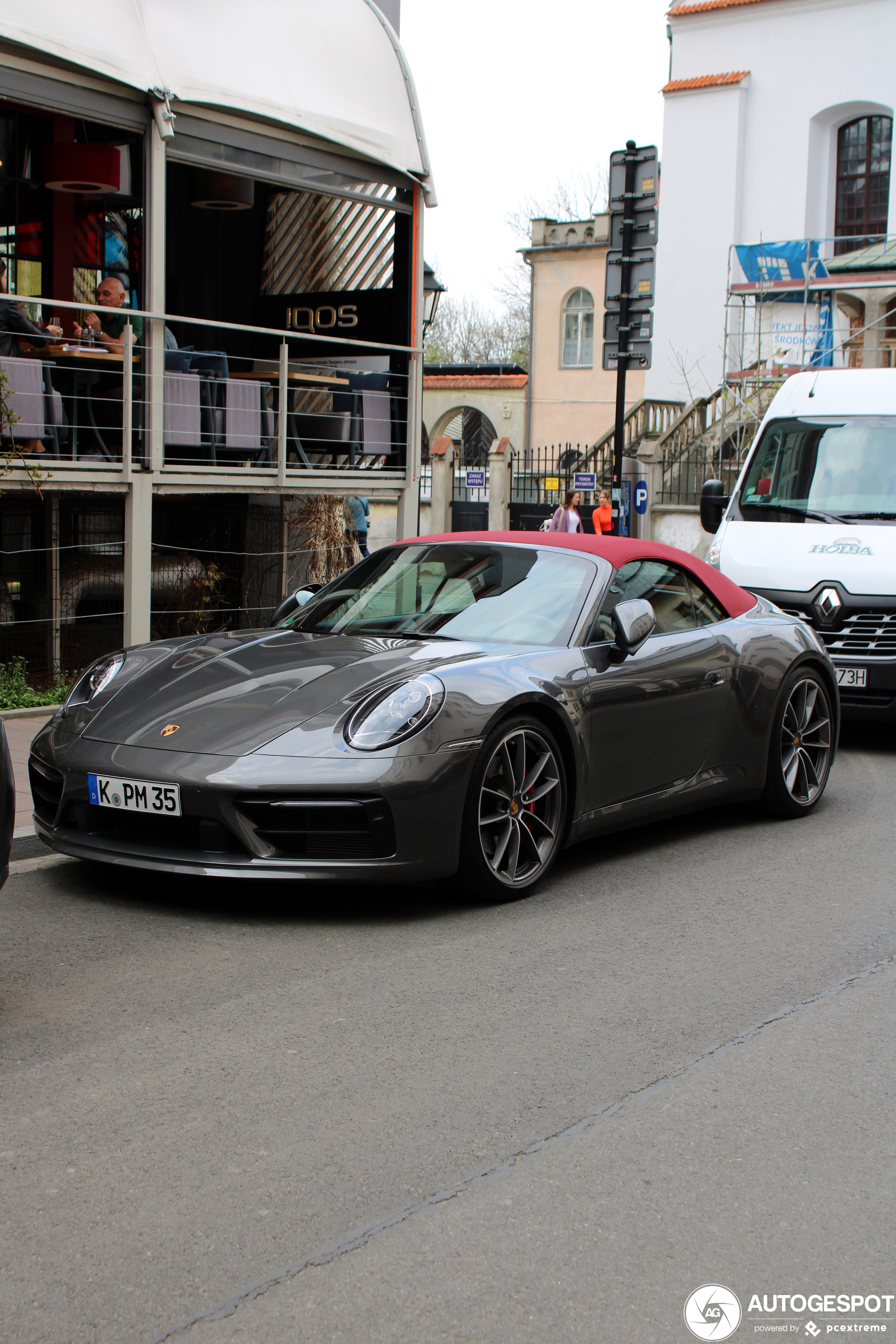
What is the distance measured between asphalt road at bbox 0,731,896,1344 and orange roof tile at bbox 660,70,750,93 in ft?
111

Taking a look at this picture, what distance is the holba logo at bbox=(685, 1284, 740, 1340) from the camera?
2594 mm

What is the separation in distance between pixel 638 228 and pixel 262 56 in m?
4.70

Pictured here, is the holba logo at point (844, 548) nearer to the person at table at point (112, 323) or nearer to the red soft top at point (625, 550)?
the red soft top at point (625, 550)

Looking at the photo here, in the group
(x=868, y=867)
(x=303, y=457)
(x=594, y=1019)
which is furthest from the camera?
(x=303, y=457)

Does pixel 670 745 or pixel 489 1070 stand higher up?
pixel 670 745

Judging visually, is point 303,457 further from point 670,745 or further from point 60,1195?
point 60,1195

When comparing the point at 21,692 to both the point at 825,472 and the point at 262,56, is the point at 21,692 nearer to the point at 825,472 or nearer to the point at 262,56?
the point at 262,56

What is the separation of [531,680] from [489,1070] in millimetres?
2044

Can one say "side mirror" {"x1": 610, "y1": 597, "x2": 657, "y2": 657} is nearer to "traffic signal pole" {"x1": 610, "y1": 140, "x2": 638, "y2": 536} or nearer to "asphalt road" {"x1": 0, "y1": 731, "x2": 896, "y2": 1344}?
"asphalt road" {"x1": 0, "y1": 731, "x2": 896, "y2": 1344}

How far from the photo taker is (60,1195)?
299 centimetres

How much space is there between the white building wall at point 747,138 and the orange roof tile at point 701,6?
138 mm

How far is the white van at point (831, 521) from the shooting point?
30.3ft

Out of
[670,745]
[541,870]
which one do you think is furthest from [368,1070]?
[670,745]

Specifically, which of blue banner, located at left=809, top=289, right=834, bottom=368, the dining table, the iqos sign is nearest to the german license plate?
the dining table
